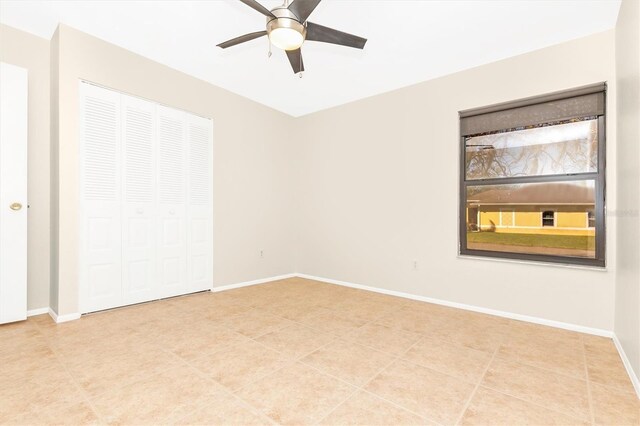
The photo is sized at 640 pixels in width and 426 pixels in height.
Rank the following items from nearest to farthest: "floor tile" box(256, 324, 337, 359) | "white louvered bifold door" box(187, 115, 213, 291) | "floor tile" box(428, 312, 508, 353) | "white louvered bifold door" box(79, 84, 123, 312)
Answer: "floor tile" box(256, 324, 337, 359)
"floor tile" box(428, 312, 508, 353)
"white louvered bifold door" box(79, 84, 123, 312)
"white louvered bifold door" box(187, 115, 213, 291)

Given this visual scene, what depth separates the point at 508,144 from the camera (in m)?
3.66

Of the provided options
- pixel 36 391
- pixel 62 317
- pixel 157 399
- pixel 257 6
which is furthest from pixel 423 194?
pixel 62 317

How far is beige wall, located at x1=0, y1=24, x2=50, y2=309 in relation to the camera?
10.6 ft

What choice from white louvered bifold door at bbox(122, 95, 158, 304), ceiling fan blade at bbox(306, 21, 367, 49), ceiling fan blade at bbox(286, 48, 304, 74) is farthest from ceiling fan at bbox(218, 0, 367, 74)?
white louvered bifold door at bbox(122, 95, 158, 304)

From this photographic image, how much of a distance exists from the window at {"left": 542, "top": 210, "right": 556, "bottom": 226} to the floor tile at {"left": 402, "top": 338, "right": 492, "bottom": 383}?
6.05ft

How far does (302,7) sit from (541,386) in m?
3.03

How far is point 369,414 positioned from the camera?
5.56ft

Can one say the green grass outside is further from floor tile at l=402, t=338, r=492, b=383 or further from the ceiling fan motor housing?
the ceiling fan motor housing

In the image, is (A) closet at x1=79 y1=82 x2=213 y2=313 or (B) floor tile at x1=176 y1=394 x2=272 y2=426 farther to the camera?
(A) closet at x1=79 y1=82 x2=213 y2=313

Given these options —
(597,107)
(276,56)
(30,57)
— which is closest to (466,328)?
(597,107)

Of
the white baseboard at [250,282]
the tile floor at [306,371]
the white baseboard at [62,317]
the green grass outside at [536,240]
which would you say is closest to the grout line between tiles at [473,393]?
the tile floor at [306,371]

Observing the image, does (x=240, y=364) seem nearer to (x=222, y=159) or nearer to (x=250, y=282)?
(x=250, y=282)

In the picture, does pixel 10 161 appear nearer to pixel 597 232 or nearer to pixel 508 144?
pixel 508 144

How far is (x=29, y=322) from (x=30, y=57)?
9.11 ft
